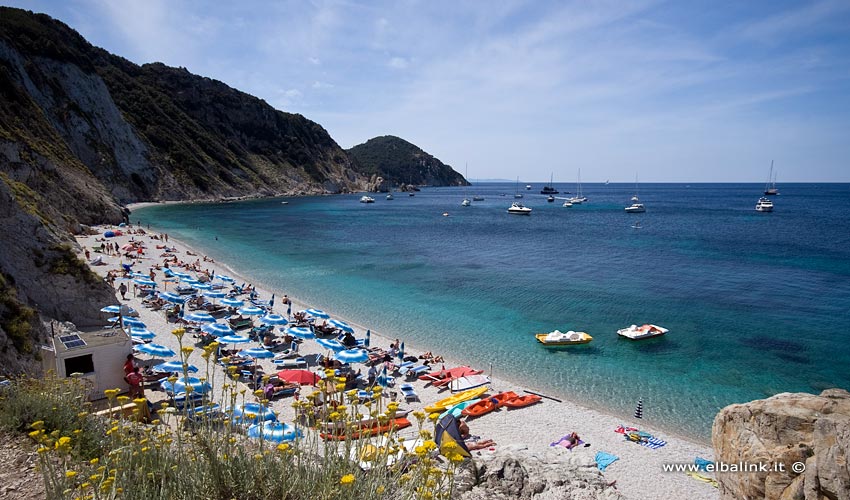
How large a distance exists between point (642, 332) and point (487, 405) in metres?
12.0

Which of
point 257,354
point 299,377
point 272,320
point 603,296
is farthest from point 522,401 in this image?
point 603,296

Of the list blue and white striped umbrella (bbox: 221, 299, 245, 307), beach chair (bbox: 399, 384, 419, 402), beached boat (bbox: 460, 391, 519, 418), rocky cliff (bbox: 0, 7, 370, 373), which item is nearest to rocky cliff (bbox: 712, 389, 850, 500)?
beached boat (bbox: 460, 391, 519, 418)

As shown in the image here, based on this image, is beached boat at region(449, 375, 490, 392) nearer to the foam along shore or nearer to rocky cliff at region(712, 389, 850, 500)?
the foam along shore

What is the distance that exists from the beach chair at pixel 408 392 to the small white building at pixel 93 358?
29.9 ft

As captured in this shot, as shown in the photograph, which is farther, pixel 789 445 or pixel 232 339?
pixel 232 339

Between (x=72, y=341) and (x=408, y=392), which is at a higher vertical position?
(x=72, y=341)

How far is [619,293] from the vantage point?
107 ft

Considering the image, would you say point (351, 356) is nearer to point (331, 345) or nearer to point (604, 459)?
point (331, 345)

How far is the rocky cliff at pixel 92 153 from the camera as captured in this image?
16469 millimetres

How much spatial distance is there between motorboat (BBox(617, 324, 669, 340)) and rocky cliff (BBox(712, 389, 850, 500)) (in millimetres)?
14558

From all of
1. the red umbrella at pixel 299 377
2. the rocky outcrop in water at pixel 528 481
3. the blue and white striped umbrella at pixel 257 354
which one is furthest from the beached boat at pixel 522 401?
the blue and white striped umbrella at pixel 257 354

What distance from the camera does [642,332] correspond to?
23656 mm

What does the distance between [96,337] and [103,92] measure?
8533 centimetres

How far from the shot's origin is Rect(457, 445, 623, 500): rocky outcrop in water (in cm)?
877
